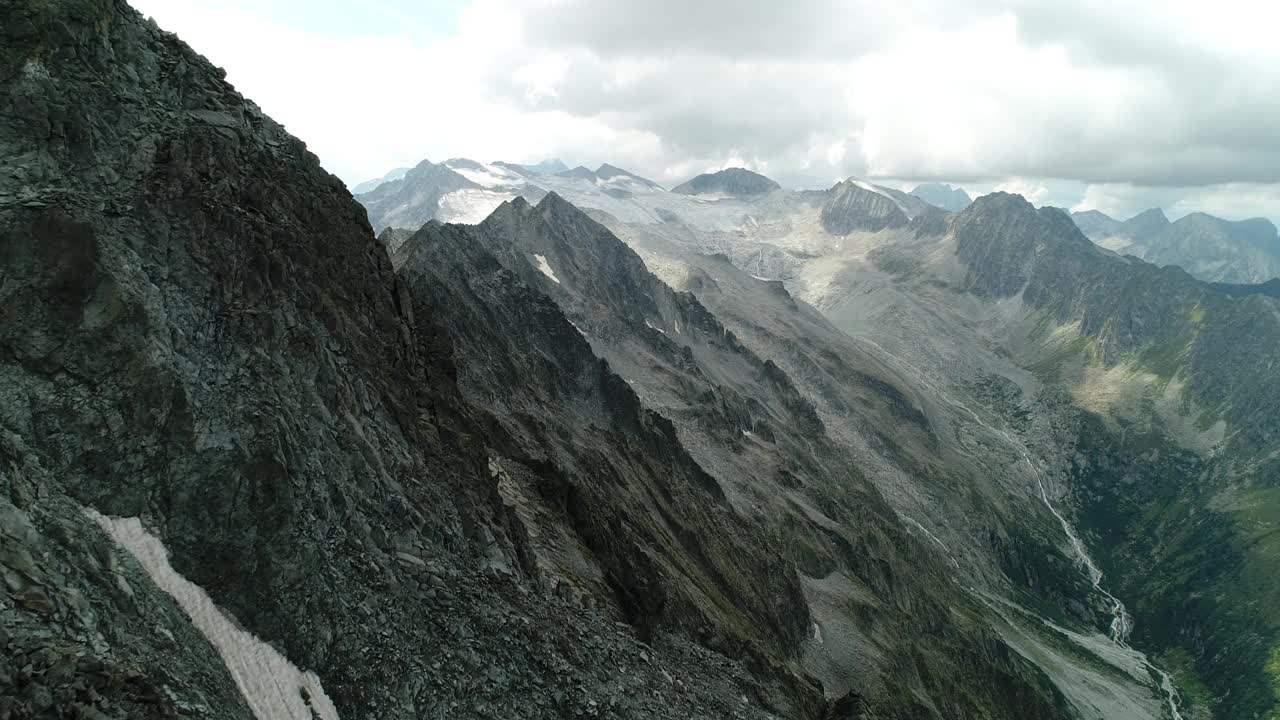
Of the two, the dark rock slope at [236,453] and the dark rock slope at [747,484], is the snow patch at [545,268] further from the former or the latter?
the dark rock slope at [236,453]

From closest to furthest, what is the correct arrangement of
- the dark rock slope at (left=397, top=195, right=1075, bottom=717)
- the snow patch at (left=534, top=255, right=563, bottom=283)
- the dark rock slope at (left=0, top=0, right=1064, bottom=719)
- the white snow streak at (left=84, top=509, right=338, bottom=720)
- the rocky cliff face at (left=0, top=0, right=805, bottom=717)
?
the dark rock slope at (left=0, top=0, right=1064, bottom=719), the rocky cliff face at (left=0, top=0, right=805, bottom=717), the white snow streak at (left=84, top=509, right=338, bottom=720), the dark rock slope at (left=397, top=195, right=1075, bottom=717), the snow patch at (left=534, top=255, right=563, bottom=283)

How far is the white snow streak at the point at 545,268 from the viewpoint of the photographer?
6385 inches

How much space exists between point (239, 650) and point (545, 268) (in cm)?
14589

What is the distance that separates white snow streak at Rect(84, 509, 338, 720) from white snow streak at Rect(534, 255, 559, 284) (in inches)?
5354

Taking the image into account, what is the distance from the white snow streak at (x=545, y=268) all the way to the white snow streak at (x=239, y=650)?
136m

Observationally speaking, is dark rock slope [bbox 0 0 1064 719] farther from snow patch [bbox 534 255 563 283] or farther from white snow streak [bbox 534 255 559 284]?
white snow streak [bbox 534 255 559 284]

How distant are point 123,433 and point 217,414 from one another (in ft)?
9.87

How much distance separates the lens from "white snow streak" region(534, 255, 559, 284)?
162 m

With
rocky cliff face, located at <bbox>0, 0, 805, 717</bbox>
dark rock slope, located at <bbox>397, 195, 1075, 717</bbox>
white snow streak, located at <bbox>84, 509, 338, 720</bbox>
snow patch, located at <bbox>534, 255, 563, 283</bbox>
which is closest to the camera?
rocky cliff face, located at <bbox>0, 0, 805, 717</bbox>

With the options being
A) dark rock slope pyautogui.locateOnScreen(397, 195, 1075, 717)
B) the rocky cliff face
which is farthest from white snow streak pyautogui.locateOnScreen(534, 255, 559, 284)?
the rocky cliff face

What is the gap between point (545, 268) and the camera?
167 m

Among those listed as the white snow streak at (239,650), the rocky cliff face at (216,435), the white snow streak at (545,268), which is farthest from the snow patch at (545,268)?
the white snow streak at (239,650)

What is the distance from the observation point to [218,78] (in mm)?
33594

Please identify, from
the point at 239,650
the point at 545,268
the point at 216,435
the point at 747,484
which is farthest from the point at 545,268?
the point at 239,650
